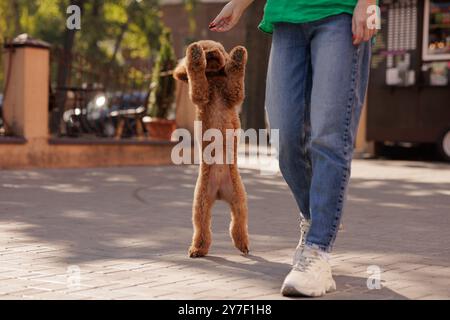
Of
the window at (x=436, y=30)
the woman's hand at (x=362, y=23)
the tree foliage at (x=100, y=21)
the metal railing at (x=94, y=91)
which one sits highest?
the tree foliage at (x=100, y=21)

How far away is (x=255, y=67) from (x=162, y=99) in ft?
22.3

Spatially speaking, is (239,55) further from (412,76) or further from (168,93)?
(412,76)

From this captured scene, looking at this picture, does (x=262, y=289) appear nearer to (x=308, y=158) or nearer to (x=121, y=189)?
(x=308, y=158)

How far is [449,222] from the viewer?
7.94 m

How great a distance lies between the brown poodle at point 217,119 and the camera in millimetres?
5695

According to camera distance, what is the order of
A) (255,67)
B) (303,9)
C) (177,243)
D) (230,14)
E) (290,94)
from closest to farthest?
(303,9)
(290,94)
(230,14)
(177,243)
(255,67)

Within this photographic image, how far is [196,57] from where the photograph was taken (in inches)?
219

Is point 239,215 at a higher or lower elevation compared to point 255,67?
lower

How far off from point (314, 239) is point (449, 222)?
3582 mm

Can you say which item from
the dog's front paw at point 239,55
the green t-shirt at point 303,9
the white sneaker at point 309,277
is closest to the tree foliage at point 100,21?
the dog's front paw at point 239,55

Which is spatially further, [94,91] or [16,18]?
[16,18]

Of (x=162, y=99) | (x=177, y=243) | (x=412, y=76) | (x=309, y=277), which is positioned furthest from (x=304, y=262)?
(x=412, y=76)

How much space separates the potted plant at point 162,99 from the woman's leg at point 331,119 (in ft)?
38.6

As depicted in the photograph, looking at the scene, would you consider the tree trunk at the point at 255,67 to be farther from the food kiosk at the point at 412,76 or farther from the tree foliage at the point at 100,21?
the tree foliage at the point at 100,21
